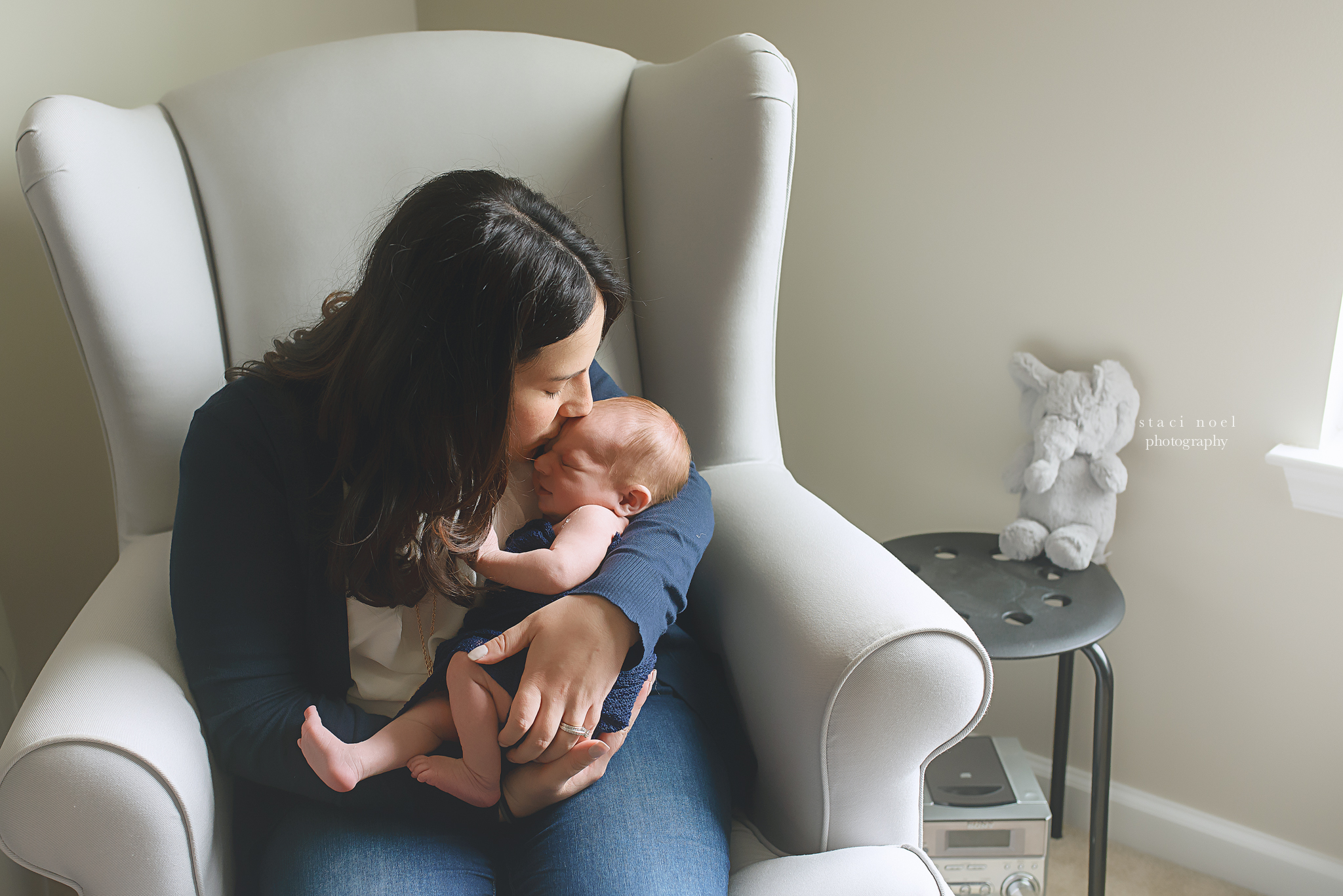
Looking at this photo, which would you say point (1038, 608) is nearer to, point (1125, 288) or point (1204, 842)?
point (1125, 288)

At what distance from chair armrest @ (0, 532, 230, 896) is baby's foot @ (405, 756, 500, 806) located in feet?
0.55

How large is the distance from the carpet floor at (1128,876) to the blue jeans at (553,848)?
0.89m

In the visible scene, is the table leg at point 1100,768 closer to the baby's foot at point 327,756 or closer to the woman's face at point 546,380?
the woman's face at point 546,380

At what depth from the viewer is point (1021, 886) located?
4.14ft

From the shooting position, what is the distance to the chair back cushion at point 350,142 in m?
1.10

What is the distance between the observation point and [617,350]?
1.24 m

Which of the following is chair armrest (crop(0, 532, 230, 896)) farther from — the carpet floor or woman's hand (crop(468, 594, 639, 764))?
the carpet floor

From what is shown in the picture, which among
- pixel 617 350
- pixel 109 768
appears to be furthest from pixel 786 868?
pixel 617 350

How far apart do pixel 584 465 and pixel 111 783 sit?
48 centimetres

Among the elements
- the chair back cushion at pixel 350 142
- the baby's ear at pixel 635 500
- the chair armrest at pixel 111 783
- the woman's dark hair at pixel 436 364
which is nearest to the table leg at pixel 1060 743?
the baby's ear at pixel 635 500

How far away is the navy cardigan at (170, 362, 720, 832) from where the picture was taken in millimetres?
775

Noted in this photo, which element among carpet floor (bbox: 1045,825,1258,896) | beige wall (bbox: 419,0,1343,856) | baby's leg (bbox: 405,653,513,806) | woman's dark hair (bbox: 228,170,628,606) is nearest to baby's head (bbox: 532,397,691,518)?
woman's dark hair (bbox: 228,170,628,606)

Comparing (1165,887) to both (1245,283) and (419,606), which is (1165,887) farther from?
(419,606)

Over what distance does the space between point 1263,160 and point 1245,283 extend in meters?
0.16
